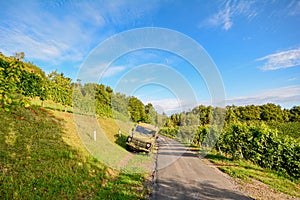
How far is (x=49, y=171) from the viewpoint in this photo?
618 centimetres

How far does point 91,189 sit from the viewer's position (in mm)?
6238

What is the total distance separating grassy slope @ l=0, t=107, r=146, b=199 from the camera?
515 cm

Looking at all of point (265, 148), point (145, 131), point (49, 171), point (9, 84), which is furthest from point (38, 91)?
point (265, 148)

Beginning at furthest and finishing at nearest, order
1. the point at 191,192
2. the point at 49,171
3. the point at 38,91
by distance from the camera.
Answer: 1. the point at 38,91
2. the point at 191,192
3. the point at 49,171

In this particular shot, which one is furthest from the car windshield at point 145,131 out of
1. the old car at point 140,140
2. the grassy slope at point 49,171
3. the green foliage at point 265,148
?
the green foliage at point 265,148

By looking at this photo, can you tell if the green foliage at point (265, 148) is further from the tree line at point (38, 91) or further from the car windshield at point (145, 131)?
the tree line at point (38, 91)

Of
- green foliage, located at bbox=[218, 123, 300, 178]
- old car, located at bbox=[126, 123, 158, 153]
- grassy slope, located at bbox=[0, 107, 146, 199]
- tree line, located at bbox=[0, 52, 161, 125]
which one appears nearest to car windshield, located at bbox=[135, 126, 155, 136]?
old car, located at bbox=[126, 123, 158, 153]

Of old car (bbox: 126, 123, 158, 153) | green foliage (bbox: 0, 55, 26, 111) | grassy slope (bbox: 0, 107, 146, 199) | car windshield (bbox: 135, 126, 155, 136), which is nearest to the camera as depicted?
green foliage (bbox: 0, 55, 26, 111)

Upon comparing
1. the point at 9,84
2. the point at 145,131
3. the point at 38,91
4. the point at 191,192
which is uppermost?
the point at 38,91

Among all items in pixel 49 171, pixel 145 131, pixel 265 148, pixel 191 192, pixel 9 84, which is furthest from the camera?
pixel 145 131

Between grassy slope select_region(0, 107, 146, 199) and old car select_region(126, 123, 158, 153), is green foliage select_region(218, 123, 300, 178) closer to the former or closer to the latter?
old car select_region(126, 123, 158, 153)

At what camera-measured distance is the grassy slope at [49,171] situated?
515 cm

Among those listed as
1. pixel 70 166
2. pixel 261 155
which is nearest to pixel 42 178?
pixel 70 166

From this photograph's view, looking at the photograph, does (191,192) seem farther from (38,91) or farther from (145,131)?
(38,91)
